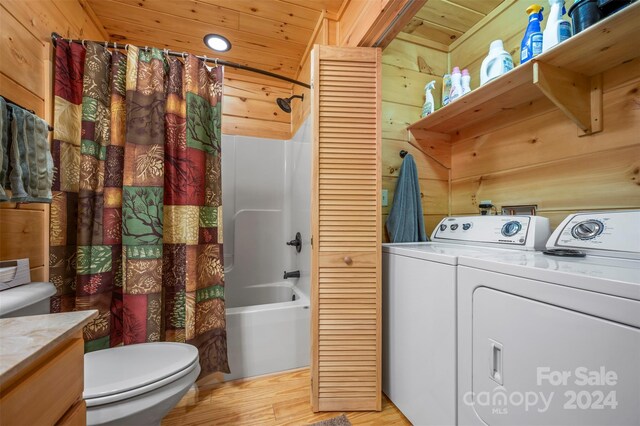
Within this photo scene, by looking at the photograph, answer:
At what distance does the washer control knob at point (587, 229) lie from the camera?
85 centimetres

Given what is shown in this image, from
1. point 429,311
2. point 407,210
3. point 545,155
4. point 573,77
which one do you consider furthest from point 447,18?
point 429,311

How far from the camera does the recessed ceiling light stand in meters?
1.73

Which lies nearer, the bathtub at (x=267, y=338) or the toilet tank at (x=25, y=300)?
the toilet tank at (x=25, y=300)

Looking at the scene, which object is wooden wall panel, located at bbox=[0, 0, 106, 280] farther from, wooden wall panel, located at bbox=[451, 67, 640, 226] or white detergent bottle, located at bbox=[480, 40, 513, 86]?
wooden wall panel, located at bbox=[451, 67, 640, 226]

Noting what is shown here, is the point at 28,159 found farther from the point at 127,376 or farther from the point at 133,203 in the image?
the point at 127,376

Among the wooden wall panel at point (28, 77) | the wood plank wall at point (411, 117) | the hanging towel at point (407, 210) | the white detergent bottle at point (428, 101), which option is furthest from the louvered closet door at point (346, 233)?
the wooden wall panel at point (28, 77)

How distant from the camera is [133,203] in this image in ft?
4.01

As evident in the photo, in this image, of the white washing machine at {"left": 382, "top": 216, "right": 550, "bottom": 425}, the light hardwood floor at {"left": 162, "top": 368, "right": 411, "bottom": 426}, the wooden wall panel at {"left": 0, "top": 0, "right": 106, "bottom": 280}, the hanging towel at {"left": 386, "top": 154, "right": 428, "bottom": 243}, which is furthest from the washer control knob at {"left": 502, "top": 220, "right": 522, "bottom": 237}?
the wooden wall panel at {"left": 0, "top": 0, "right": 106, "bottom": 280}

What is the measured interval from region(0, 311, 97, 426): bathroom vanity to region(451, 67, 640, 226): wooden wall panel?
1804mm

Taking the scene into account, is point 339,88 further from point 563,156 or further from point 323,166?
point 563,156

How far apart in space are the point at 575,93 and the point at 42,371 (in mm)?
1888

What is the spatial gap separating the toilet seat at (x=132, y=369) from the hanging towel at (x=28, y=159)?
0.68 metres

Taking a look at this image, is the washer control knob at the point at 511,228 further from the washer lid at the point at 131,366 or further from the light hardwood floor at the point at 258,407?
the washer lid at the point at 131,366

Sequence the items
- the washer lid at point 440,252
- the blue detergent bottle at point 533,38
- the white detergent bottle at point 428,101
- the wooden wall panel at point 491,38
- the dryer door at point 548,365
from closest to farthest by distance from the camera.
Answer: the dryer door at point 548,365
the washer lid at point 440,252
the blue detergent bottle at point 533,38
the wooden wall panel at point 491,38
the white detergent bottle at point 428,101
